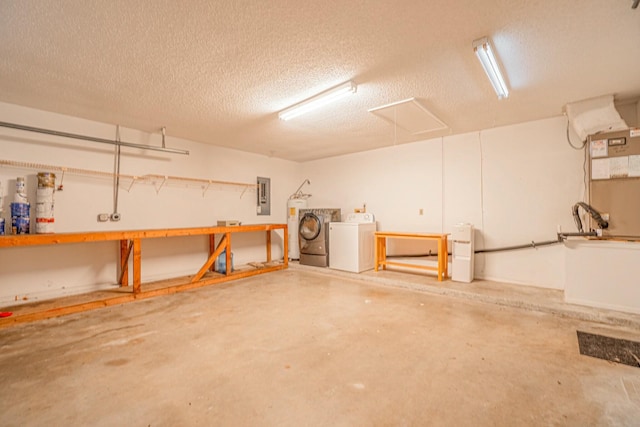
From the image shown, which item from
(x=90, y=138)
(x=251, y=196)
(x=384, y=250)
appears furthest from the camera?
(x=251, y=196)

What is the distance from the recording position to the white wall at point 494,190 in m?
3.84

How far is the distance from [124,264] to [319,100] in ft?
12.3

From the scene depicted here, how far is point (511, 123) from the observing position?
415cm

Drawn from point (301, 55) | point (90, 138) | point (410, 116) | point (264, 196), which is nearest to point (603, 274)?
point (410, 116)

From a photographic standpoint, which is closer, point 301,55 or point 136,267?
point 301,55

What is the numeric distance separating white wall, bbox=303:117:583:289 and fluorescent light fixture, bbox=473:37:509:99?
5.13ft

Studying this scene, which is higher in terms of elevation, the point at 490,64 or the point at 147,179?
the point at 490,64

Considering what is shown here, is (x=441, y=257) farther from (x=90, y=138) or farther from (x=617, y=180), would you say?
(x=90, y=138)

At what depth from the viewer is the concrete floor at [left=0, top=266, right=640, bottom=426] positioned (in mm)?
1554

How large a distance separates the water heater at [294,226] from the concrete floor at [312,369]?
9.45 feet

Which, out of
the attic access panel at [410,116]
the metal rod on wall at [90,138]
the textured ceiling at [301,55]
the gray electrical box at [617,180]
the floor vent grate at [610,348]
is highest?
the attic access panel at [410,116]

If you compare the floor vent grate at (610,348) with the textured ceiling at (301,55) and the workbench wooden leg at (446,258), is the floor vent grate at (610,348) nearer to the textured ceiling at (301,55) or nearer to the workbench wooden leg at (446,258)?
the workbench wooden leg at (446,258)

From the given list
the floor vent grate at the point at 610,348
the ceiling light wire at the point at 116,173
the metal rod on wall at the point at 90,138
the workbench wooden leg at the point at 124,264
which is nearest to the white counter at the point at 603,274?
the floor vent grate at the point at 610,348

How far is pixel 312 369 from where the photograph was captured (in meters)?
2.00
